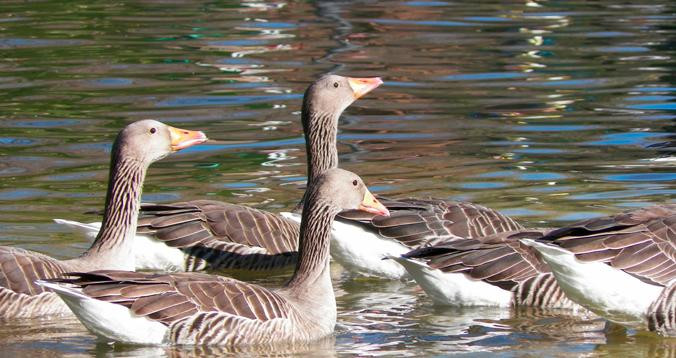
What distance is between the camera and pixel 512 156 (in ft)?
51.5

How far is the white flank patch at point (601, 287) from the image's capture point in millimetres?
9203

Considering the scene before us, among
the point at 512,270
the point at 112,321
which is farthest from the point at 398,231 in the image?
the point at 112,321

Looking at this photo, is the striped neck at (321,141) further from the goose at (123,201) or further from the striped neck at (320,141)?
the goose at (123,201)

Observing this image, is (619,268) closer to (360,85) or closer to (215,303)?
(215,303)

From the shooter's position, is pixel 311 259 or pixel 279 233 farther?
pixel 279 233

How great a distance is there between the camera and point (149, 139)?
10.4 metres

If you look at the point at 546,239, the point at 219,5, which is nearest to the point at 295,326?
the point at 546,239

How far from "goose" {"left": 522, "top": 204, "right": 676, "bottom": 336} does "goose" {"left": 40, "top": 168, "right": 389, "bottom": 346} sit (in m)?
1.40

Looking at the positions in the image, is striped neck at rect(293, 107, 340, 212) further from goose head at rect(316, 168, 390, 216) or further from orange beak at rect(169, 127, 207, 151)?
goose head at rect(316, 168, 390, 216)

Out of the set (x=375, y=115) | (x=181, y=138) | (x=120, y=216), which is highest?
(x=181, y=138)

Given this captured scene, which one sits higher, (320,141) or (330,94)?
(330,94)

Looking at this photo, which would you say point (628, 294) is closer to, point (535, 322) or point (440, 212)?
point (535, 322)

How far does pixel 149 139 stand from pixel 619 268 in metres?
3.34

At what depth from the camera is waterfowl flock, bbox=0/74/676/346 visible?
9023mm
